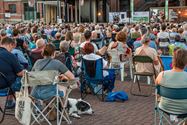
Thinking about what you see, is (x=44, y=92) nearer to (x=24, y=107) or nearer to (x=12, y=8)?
(x=24, y=107)

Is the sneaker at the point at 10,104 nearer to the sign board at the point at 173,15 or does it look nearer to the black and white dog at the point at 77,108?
the black and white dog at the point at 77,108

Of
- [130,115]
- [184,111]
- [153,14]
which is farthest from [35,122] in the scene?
[153,14]

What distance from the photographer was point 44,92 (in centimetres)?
745

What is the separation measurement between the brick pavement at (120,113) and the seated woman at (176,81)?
1837 mm

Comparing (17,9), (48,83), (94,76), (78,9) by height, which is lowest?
(94,76)

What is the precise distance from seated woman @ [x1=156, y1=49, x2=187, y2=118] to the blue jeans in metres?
2.09

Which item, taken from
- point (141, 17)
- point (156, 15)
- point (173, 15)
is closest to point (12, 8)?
A: point (173, 15)

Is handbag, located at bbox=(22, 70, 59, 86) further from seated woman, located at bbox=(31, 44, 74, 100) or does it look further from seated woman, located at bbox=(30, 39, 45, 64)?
seated woman, located at bbox=(30, 39, 45, 64)

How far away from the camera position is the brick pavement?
7980 millimetres

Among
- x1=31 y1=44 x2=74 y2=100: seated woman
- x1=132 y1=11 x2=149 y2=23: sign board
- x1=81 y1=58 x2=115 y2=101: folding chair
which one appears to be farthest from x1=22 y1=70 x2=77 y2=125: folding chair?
x1=132 y1=11 x2=149 y2=23: sign board

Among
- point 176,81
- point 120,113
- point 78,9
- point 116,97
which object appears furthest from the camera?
point 78,9

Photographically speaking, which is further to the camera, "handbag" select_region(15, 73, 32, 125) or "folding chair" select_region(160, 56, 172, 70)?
"folding chair" select_region(160, 56, 172, 70)

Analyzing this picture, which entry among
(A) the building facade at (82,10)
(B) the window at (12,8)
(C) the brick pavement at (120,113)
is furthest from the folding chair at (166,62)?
(B) the window at (12,8)

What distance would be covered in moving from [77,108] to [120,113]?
885 mm
